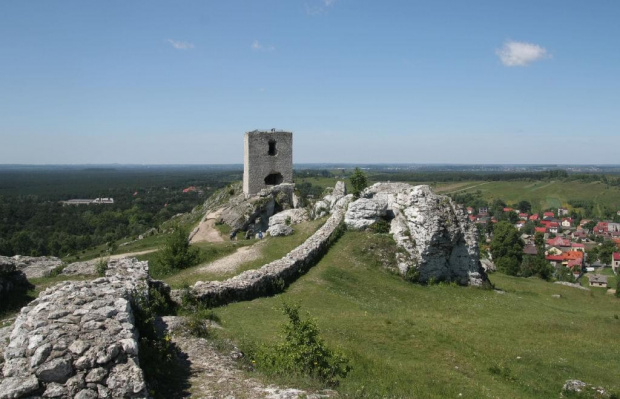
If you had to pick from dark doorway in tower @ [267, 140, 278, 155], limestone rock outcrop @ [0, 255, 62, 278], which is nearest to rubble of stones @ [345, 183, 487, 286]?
limestone rock outcrop @ [0, 255, 62, 278]

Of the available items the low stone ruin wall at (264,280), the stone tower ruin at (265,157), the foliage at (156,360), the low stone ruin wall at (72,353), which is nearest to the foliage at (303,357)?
the foliage at (156,360)

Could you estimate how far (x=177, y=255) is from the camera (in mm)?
24125

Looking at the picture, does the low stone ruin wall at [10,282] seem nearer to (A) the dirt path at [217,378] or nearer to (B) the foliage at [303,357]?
(A) the dirt path at [217,378]

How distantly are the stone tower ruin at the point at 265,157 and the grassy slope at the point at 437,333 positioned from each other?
2008cm

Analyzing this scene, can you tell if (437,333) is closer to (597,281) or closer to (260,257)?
(260,257)

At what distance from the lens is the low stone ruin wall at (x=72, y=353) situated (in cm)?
623

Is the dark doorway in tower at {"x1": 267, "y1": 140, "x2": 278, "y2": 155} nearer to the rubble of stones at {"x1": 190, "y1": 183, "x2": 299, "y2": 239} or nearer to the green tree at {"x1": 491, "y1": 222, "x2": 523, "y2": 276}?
the rubble of stones at {"x1": 190, "y1": 183, "x2": 299, "y2": 239}

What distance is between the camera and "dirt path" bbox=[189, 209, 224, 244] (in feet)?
116

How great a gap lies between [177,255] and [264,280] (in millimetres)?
8316

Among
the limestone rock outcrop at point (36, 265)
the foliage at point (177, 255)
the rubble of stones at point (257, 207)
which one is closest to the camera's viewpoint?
the limestone rock outcrop at point (36, 265)

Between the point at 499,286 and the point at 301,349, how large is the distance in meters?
21.5

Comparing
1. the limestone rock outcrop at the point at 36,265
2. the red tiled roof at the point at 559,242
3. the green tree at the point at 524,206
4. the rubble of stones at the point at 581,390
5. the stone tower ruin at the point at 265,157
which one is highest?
the stone tower ruin at the point at 265,157

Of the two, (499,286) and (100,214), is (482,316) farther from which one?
(100,214)

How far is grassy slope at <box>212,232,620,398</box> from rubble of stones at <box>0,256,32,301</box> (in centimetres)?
684
